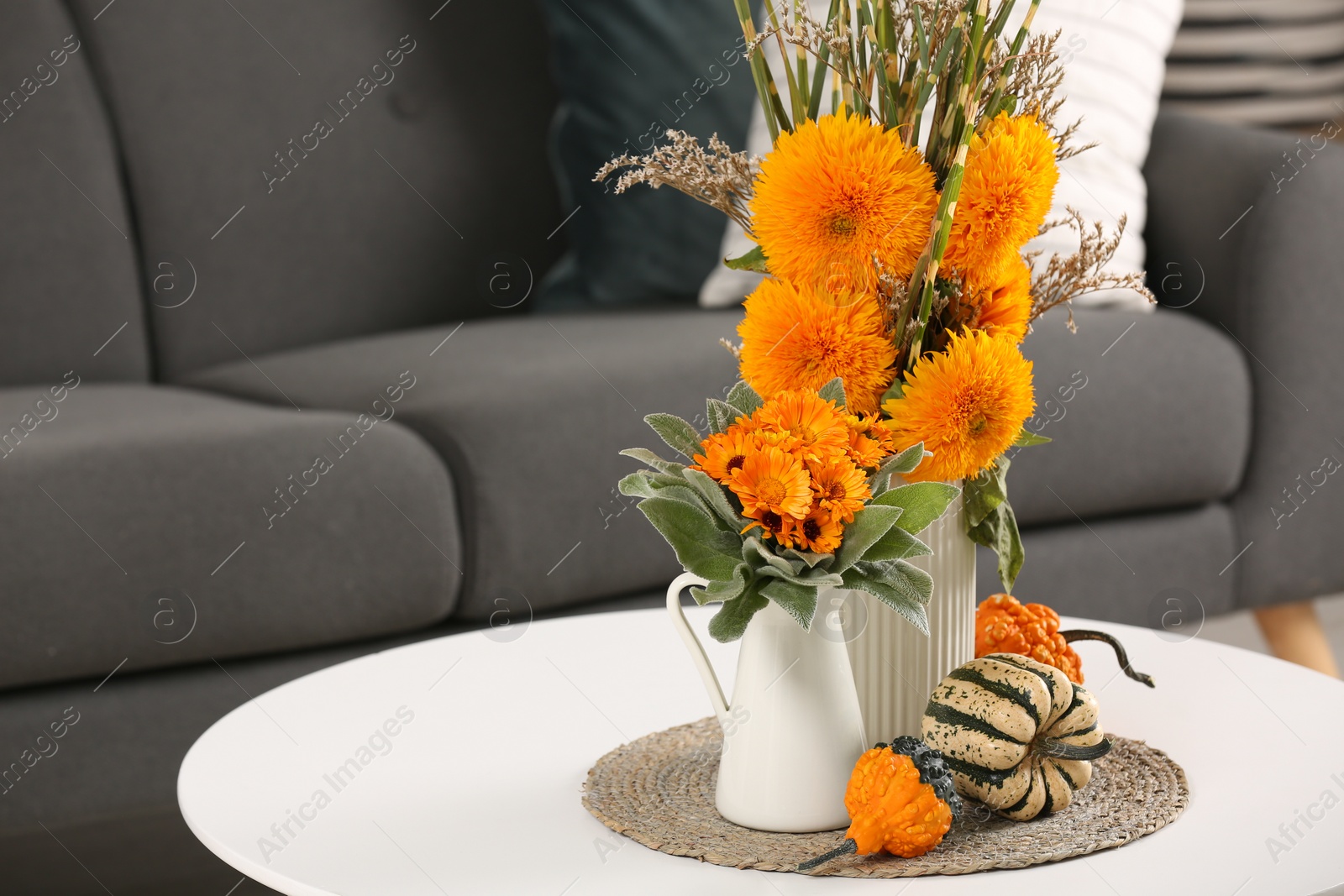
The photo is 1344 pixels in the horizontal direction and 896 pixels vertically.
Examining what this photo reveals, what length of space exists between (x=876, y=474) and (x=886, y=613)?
0.11 meters

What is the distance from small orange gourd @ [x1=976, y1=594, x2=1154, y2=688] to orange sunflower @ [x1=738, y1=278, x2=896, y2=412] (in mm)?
167

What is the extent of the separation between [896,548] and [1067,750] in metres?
0.14

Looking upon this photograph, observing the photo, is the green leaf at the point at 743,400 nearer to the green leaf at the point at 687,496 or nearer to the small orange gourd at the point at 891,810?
the green leaf at the point at 687,496

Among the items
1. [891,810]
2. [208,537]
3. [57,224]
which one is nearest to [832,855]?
[891,810]

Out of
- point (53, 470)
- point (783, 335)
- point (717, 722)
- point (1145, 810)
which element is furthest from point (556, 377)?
point (1145, 810)

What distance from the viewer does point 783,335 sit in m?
0.66

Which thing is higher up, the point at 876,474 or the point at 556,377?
the point at 876,474

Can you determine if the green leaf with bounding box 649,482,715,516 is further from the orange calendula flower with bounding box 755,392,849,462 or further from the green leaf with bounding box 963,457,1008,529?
the green leaf with bounding box 963,457,1008,529

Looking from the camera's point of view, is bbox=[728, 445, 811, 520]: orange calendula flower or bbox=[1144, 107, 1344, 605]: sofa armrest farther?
bbox=[1144, 107, 1344, 605]: sofa armrest

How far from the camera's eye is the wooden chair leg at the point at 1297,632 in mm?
1805

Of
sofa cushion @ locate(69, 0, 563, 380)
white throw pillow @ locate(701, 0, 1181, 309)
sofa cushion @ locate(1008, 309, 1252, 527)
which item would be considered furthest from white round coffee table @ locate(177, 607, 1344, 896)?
sofa cushion @ locate(69, 0, 563, 380)

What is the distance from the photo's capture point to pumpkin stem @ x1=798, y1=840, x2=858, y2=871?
596 millimetres

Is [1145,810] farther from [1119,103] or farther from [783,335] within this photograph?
[1119,103]

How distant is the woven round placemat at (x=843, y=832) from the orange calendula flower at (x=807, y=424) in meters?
0.19
